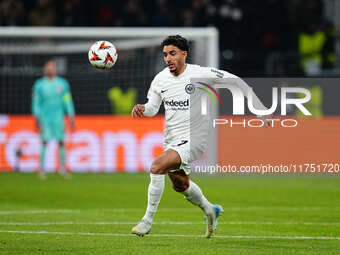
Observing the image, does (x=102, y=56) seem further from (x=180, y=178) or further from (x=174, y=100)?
(x=180, y=178)

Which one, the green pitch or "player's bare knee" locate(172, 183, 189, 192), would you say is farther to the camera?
"player's bare knee" locate(172, 183, 189, 192)

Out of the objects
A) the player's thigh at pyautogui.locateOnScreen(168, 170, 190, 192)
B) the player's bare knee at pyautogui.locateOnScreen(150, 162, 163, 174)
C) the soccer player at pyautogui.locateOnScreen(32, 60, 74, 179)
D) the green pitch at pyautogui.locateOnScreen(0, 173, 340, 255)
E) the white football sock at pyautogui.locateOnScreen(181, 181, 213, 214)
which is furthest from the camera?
the soccer player at pyautogui.locateOnScreen(32, 60, 74, 179)

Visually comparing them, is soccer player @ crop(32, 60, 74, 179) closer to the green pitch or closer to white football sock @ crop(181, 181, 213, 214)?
the green pitch

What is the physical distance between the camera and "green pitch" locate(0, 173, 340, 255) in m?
8.58

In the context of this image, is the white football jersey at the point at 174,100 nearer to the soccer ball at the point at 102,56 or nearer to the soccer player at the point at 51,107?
the soccer ball at the point at 102,56

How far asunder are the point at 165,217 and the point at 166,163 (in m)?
3.00

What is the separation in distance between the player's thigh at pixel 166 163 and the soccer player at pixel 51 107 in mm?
10037

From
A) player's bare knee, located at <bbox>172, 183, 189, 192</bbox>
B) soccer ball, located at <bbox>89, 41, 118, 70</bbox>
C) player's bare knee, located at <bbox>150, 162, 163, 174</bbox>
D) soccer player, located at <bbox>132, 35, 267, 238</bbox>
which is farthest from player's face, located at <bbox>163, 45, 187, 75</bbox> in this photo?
player's bare knee, located at <bbox>172, 183, 189, 192</bbox>

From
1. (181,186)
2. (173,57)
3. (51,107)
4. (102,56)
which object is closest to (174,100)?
(173,57)

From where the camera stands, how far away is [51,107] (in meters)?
19.2

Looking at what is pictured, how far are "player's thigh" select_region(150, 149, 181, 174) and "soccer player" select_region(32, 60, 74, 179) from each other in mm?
10037

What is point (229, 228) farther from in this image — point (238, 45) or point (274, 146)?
point (238, 45)

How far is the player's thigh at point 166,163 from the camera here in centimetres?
877

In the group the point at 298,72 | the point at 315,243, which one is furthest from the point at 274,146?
the point at 315,243
